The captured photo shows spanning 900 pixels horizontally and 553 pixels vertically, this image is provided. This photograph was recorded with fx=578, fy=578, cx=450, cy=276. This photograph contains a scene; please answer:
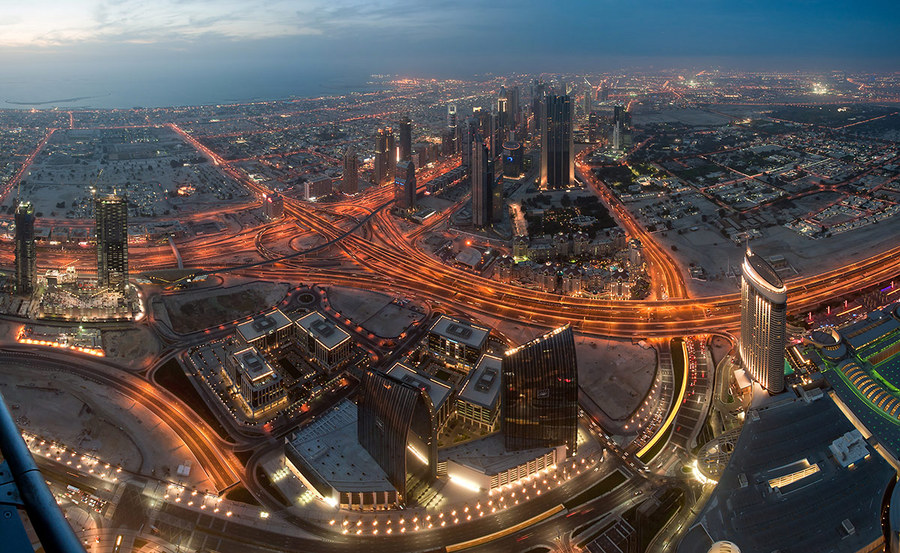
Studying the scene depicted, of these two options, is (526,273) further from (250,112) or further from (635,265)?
(250,112)

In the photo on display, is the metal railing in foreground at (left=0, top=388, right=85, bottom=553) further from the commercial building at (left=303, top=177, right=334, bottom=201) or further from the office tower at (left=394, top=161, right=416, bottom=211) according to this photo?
the commercial building at (left=303, top=177, right=334, bottom=201)

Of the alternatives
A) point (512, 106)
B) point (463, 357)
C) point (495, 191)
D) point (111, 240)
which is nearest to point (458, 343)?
point (463, 357)

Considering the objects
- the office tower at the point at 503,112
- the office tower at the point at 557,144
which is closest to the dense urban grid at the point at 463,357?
the office tower at the point at 557,144

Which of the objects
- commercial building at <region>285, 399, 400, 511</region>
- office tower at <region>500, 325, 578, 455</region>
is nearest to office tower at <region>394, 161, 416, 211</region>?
commercial building at <region>285, 399, 400, 511</region>

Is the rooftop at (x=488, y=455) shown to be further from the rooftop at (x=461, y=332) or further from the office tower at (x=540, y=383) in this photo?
the rooftop at (x=461, y=332)

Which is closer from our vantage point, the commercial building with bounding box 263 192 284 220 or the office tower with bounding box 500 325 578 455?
the office tower with bounding box 500 325 578 455

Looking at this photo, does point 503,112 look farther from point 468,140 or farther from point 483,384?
point 483,384
